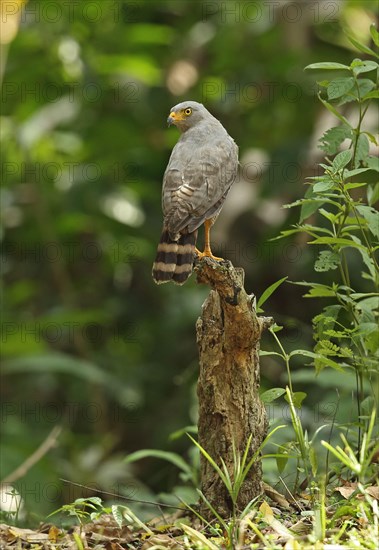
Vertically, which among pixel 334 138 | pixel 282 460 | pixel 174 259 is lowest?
pixel 282 460

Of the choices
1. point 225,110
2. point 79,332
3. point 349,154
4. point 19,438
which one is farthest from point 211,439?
point 225,110

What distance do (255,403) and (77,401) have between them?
4.65 meters

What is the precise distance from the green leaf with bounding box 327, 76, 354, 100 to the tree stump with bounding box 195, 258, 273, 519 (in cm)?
84

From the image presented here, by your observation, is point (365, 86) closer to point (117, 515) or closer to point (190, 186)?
point (190, 186)

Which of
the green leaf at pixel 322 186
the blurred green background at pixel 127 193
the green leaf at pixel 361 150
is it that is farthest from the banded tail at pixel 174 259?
the blurred green background at pixel 127 193

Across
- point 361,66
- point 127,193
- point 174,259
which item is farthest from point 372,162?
point 127,193

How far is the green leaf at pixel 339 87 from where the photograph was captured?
3775mm

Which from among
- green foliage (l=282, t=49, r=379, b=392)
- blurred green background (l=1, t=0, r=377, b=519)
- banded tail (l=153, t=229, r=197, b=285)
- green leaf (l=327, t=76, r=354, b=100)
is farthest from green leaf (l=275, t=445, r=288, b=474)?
blurred green background (l=1, t=0, r=377, b=519)

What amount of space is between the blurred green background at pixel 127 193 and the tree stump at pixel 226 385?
3.51 meters

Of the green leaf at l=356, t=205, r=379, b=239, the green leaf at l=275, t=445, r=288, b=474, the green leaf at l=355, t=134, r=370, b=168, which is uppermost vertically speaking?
the green leaf at l=355, t=134, r=370, b=168

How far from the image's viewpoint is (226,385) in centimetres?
386

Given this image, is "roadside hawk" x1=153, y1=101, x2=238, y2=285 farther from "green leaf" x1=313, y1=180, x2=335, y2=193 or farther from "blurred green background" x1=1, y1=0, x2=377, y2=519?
"blurred green background" x1=1, y1=0, x2=377, y2=519

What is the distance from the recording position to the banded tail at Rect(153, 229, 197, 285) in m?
3.92

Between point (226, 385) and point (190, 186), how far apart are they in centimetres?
98
